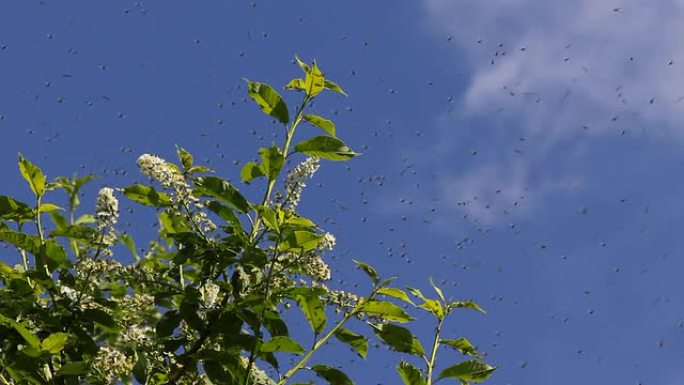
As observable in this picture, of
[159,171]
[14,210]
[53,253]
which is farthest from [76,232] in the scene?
[159,171]

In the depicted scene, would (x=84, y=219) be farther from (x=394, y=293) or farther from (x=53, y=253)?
(x=394, y=293)

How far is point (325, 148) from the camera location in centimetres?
377

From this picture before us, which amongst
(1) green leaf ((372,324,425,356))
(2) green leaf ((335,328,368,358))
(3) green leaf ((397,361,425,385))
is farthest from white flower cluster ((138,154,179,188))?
(3) green leaf ((397,361,425,385))

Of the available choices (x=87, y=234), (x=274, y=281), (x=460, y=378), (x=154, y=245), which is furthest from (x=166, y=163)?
(x=460, y=378)

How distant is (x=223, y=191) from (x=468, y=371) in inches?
46.5

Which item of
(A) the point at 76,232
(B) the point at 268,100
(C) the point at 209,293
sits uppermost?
A: (B) the point at 268,100

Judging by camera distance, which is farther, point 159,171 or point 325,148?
point 325,148

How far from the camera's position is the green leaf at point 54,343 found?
336 cm

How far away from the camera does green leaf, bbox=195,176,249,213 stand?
365 centimetres

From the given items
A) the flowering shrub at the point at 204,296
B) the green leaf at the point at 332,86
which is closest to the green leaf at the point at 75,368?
the flowering shrub at the point at 204,296

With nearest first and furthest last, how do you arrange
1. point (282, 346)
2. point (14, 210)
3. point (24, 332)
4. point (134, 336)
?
point (24, 332) < point (282, 346) < point (134, 336) < point (14, 210)

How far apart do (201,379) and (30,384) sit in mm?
634

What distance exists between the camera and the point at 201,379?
3637mm

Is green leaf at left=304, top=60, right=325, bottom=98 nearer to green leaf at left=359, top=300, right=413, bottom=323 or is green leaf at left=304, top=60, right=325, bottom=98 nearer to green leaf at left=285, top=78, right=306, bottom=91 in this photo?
green leaf at left=285, top=78, right=306, bottom=91
